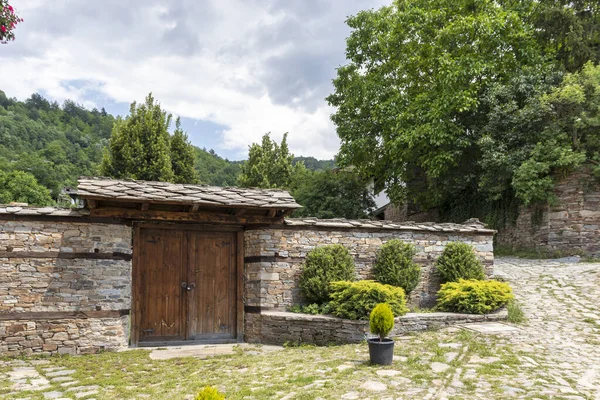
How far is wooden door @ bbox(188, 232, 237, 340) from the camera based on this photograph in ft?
28.0

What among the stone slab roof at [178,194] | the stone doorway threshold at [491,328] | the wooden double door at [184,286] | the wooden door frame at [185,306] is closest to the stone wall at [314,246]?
the wooden door frame at [185,306]

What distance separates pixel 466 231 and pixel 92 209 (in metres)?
7.87

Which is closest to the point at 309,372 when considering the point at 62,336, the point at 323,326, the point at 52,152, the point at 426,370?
the point at 426,370

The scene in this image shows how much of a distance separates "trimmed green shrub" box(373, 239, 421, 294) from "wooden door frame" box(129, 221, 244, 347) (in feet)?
9.32

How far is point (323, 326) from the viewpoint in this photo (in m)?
7.86

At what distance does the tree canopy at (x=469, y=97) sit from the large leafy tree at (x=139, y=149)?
8.38 meters

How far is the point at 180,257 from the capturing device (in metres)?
8.51

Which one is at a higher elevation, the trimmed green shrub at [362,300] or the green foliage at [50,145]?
the green foliage at [50,145]

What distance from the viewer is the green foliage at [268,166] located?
25.5 meters

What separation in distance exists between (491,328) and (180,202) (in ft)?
19.3

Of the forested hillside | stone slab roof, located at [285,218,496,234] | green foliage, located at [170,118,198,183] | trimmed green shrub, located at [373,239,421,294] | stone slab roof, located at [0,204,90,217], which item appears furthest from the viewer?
the forested hillside

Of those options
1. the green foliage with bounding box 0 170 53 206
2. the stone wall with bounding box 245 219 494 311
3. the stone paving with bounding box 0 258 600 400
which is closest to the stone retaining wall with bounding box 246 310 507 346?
the stone paving with bounding box 0 258 600 400

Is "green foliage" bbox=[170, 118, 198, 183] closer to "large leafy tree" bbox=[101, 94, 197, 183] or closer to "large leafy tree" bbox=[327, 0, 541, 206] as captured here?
"large leafy tree" bbox=[101, 94, 197, 183]

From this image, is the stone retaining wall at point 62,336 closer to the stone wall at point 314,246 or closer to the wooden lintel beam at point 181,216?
the wooden lintel beam at point 181,216
